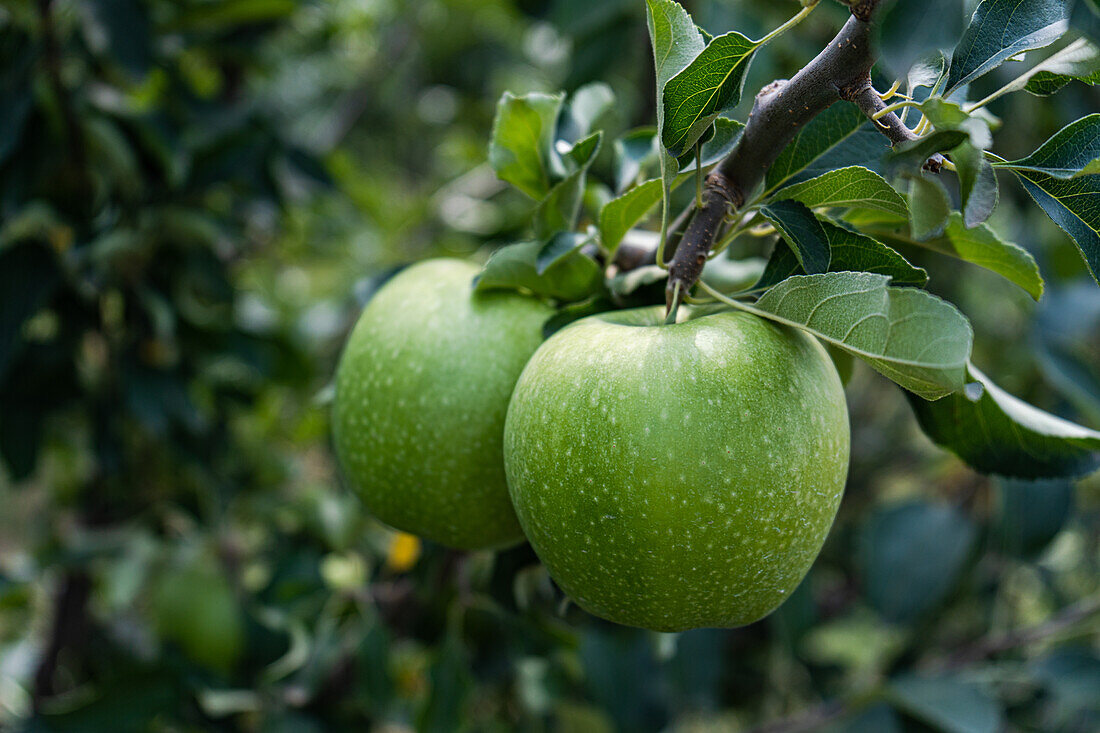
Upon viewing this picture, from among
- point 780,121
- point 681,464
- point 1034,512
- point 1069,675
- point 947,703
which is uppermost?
point 780,121

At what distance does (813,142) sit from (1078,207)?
14cm

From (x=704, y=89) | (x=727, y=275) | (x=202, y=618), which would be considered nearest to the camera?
(x=704, y=89)

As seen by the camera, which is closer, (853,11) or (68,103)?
(853,11)

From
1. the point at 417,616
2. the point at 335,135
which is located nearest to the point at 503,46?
the point at 335,135

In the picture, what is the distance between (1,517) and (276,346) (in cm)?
179

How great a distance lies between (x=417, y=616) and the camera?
849 mm

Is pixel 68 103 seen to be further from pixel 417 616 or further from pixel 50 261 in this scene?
pixel 417 616

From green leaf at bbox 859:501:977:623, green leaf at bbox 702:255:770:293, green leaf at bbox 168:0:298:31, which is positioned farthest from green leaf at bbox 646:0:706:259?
green leaf at bbox 859:501:977:623

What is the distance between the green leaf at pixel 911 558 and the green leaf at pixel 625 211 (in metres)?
0.88

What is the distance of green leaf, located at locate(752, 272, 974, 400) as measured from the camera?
0.33 metres

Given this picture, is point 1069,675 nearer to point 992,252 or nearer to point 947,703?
point 947,703

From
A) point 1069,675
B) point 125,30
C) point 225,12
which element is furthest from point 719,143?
point 1069,675

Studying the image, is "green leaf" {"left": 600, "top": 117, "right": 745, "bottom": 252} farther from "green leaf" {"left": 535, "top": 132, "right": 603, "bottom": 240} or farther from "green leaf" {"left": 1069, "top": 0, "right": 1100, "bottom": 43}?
"green leaf" {"left": 1069, "top": 0, "right": 1100, "bottom": 43}

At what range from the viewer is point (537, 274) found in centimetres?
51
